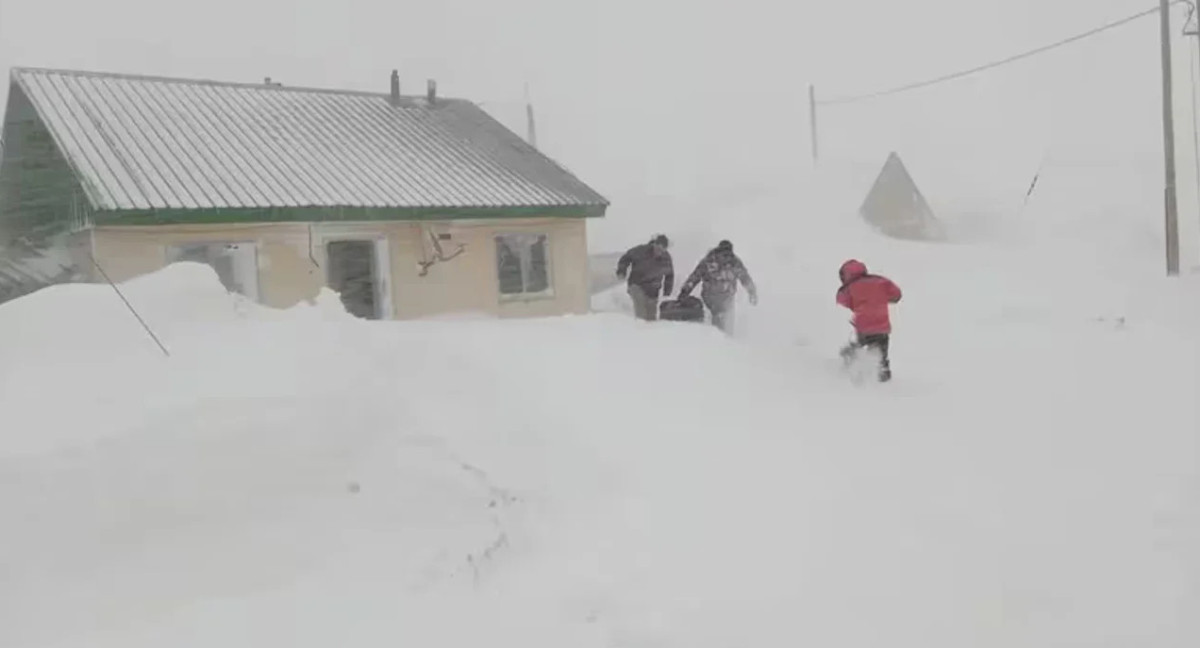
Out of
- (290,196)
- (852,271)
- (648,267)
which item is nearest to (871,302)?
(852,271)

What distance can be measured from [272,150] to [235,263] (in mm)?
2313

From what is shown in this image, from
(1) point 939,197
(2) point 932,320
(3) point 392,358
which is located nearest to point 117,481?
(3) point 392,358

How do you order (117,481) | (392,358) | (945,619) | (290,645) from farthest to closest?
(392,358) < (117,481) < (945,619) < (290,645)

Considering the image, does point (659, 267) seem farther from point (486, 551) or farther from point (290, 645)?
point (290, 645)

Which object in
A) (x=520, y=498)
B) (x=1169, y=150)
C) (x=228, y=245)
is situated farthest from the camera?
(x=1169, y=150)

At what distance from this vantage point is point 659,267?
13.3 m

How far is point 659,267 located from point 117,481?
9.05 meters

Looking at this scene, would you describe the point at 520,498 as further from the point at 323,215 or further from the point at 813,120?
the point at 813,120

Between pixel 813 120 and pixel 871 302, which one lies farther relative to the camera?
pixel 813 120

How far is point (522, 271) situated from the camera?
1623 centimetres

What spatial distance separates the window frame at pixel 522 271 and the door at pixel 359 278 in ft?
6.04

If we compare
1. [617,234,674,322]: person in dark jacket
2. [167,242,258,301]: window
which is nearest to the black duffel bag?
[617,234,674,322]: person in dark jacket

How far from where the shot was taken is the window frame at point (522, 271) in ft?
51.7

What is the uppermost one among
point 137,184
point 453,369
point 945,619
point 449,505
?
point 137,184
